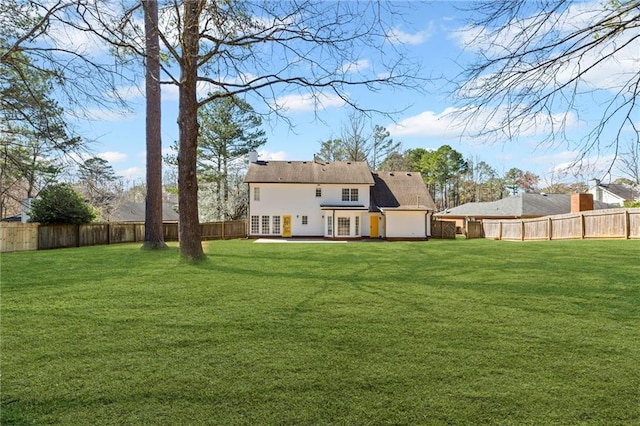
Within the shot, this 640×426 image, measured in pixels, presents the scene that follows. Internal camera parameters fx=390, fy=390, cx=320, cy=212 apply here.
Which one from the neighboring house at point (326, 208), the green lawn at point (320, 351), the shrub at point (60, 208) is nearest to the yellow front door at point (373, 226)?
the neighboring house at point (326, 208)

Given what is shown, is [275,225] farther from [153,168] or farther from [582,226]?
[582,226]

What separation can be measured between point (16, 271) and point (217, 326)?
626 cm

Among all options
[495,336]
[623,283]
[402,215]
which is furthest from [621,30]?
[402,215]

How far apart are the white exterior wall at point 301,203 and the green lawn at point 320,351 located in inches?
836

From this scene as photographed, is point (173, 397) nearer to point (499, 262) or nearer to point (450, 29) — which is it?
point (450, 29)

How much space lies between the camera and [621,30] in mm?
3854

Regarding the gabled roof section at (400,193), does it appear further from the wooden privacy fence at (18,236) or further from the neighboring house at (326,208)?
the wooden privacy fence at (18,236)

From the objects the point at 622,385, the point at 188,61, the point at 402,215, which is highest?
the point at 188,61

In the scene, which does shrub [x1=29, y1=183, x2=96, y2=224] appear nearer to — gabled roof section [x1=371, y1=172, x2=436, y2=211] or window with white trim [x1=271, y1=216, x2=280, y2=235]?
window with white trim [x1=271, y1=216, x2=280, y2=235]

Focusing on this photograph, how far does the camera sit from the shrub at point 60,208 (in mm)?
17375

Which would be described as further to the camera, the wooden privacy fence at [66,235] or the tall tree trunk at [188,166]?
the wooden privacy fence at [66,235]

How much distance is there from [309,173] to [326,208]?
3.51 meters

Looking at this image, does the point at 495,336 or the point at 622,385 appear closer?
the point at 622,385

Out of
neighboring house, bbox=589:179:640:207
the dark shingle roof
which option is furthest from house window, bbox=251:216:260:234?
neighboring house, bbox=589:179:640:207
